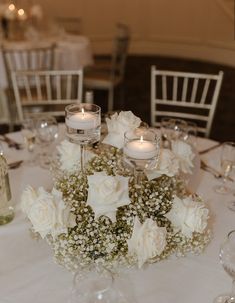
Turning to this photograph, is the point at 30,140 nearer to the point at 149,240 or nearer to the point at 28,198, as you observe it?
the point at 28,198

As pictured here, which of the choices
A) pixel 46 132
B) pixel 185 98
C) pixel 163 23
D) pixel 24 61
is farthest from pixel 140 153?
pixel 163 23

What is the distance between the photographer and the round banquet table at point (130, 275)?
106 centimetres

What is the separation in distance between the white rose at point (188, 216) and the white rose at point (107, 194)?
0.48 ft

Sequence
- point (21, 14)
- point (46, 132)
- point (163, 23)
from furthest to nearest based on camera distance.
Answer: point (163, 23), point (21, 14), point (46, 132)

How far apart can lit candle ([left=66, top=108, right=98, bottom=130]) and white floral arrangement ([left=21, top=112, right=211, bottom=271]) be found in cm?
11

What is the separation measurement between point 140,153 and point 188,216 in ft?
0.68

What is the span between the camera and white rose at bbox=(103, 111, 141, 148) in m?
1.21

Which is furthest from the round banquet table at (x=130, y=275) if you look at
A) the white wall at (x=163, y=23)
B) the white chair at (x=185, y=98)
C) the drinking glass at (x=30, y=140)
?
the white wall at (x=163, y=23)

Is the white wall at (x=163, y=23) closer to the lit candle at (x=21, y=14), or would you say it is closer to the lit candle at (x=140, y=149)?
the lit candle at (x=21, y=14)

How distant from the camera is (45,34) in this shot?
4250 millimetres

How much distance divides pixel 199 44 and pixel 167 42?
0.53 m

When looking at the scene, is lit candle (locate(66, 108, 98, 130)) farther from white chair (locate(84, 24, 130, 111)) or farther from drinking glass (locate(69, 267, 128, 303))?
white chair (locate(84, 24, 130, 111))

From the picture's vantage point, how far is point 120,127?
122 centimetres

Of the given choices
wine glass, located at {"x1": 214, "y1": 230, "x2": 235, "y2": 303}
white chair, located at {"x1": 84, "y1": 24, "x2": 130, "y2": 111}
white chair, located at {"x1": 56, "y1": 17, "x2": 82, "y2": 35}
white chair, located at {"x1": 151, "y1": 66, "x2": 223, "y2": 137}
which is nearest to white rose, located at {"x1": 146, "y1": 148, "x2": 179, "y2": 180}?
wine glass, located at {"x1": 214, "y1": 230, "x2": 235, "y2": 303}
